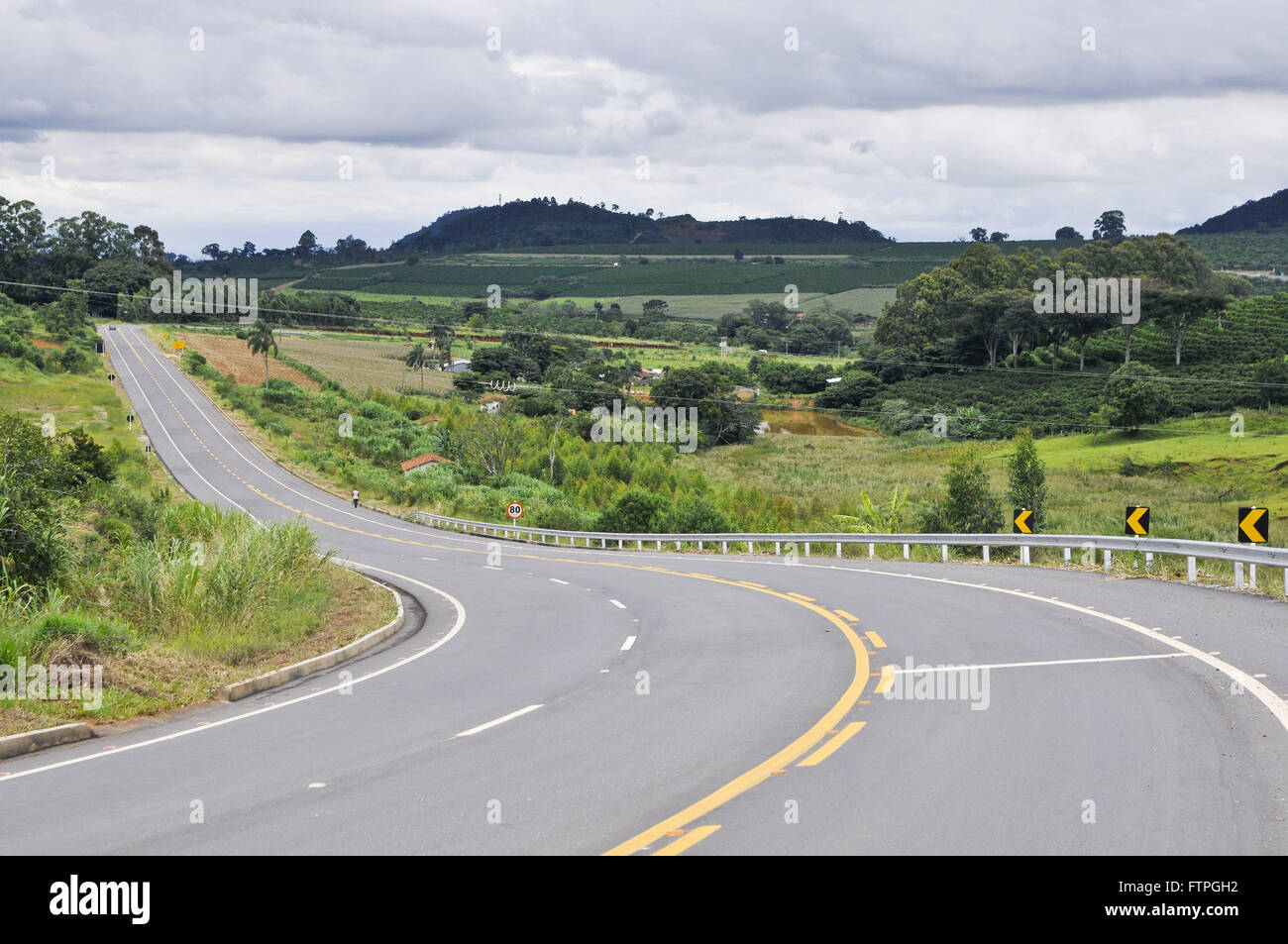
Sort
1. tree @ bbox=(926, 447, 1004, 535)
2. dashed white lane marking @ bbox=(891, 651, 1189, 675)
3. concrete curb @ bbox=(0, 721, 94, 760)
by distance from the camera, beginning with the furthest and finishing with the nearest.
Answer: tree @ bbox=(926, 447, 1004, 535) < dashed white lane marking @ bbox=(891, 651, 1189, 675) < concrete curb @ bbox=(0, 721, 94, 760)

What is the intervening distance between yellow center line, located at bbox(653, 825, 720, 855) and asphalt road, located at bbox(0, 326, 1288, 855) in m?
0.02

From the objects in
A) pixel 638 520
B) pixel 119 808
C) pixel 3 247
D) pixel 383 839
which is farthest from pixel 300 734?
pixel 3 247

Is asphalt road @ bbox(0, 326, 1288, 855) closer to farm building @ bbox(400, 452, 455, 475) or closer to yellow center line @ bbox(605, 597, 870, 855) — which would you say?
yellow center line @ bbox(605, 597, 870, 855)

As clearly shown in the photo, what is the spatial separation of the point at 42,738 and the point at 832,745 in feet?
21.5

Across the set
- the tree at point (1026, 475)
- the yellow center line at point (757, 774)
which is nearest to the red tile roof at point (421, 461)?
the tree at point (1026, 475)

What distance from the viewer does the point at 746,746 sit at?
378 inches

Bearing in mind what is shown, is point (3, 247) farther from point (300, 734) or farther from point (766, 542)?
point (300, 734)

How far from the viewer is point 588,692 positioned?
12656mm

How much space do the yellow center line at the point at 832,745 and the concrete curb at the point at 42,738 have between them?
6.31 metres

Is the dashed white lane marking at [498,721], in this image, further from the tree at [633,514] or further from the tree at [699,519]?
the tree at [633,514]

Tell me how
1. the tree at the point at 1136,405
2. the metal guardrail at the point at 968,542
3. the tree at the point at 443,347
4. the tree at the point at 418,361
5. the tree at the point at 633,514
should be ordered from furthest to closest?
the tree at the point at 443,347, the tree at the point at 418,361, the tree at the point at 1136,405, the tree at the point at 633,514, the metal guardrail at the point at 968,542

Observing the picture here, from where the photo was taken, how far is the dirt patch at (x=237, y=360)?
369 ft

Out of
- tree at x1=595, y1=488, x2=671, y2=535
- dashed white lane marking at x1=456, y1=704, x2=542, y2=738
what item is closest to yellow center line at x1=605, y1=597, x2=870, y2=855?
dashed white lane marking at x1=456, y1=704, x2=542, y2=738

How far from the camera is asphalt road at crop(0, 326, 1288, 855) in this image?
7.18 meters
